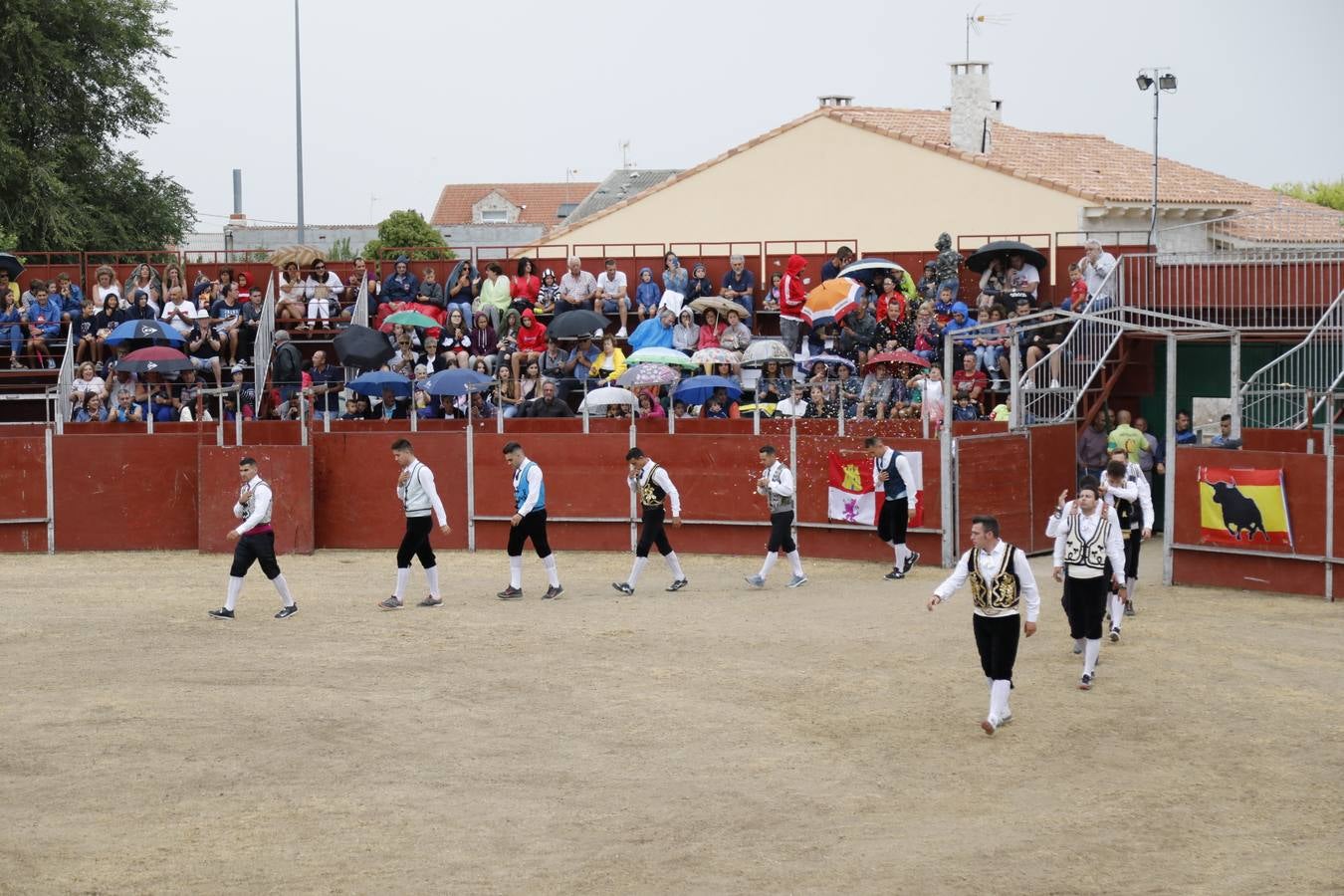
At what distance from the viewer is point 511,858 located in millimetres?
9734

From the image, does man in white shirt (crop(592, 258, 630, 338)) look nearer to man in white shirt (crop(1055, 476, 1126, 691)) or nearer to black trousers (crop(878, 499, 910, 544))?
black trousers (crop(878, 499, 910, 544))

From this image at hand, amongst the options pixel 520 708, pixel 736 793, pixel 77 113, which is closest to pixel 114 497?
pixel 520 708

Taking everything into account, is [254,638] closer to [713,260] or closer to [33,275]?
[713,260]

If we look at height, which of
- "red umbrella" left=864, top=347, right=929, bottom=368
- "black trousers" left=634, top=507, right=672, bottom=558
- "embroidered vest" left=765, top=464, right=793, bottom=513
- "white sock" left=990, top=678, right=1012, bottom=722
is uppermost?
"red umbrella" left=864, top=347, right=929, bottom=368

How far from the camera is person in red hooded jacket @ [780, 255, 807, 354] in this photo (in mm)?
26125

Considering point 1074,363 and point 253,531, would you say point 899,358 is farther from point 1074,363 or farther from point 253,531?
point 253,531

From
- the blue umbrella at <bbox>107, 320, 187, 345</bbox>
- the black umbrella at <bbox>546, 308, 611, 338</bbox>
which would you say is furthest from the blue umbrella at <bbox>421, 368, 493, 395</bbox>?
the blue umbrella at <bbox>107, 320, 187, 345</bbox>

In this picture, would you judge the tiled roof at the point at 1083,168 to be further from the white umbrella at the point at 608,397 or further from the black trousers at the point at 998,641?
the black trousers at the point at 998,641

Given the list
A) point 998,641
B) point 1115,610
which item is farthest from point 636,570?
point 998,641

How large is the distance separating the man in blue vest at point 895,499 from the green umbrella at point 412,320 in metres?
8.58

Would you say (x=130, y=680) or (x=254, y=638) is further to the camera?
(x=254, y=638)

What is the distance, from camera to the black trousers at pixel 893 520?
19.9 metres

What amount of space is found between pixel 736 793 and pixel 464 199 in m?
86.3

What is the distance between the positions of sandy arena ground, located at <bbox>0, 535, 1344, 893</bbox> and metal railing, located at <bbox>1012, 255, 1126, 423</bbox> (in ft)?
17.2
